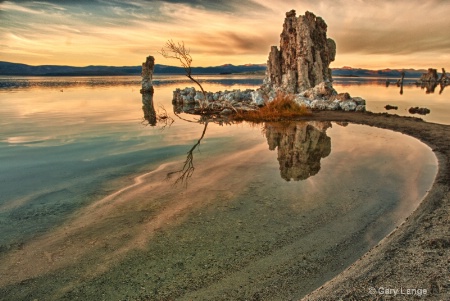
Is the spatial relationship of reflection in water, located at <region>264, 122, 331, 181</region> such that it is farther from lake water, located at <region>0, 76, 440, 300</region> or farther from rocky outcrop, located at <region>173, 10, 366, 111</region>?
rocky outcrop, located at <region>173, 10, 366, 111</region>

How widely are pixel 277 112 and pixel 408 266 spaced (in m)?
19.4

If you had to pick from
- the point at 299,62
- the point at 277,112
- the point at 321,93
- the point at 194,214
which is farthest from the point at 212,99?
the point at 194,214

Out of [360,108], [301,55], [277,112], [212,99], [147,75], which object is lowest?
[277,112]

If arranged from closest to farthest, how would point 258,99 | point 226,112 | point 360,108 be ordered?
point 226,112 → point 360,108 → point 258,99

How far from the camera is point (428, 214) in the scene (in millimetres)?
6309

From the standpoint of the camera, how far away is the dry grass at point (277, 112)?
74.6 feet

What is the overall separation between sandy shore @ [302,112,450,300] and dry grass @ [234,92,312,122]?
52.6 feet

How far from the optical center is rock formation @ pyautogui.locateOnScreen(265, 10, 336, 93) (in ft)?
165

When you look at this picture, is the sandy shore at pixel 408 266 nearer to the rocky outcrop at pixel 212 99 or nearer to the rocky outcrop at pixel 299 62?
the rocky outcrop at pixel 212 99

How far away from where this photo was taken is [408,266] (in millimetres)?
4309

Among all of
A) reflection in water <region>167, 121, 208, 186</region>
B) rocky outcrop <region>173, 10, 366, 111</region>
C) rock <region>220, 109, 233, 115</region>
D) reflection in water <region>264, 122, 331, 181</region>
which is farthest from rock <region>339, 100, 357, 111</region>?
reflection in water <region>167, 121, 208, 186</region>

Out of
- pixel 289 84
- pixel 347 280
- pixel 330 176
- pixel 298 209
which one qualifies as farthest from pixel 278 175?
pixel 289 84

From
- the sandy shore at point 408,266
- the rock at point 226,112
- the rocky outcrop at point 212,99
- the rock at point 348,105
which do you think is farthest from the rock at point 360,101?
the sandy shore at point 408,266

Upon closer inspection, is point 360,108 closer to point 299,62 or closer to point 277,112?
point 277,112
